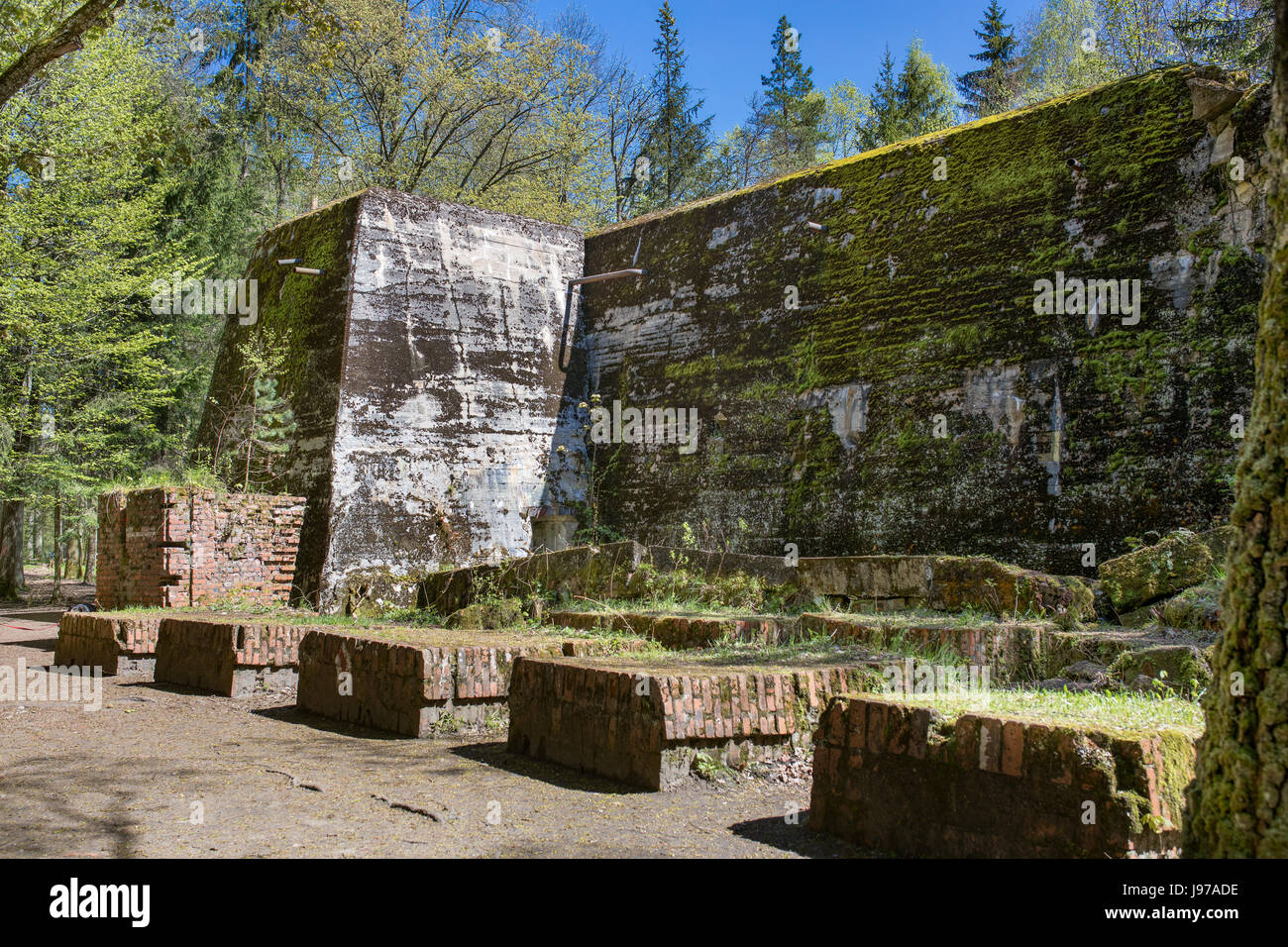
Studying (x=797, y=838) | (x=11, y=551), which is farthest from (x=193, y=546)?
(x=11, y=551)

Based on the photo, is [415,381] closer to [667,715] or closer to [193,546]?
[193,546]

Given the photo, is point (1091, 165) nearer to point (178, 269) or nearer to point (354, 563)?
point (354, 563)

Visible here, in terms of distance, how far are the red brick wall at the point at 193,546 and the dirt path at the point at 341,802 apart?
4786 millimetres

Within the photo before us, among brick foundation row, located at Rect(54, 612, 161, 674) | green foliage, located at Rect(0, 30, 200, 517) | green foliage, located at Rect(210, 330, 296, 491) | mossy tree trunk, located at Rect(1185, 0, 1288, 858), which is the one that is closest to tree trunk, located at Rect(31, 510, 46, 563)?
green foliage, located at Rect(0, 30, 200, 517)

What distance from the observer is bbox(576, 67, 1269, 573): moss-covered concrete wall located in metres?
9.07

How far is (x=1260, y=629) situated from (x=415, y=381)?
39.7 ft

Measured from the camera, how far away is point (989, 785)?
3.09 meters

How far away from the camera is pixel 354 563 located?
1245 cm

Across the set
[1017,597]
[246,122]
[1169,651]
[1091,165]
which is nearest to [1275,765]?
[1169,651]

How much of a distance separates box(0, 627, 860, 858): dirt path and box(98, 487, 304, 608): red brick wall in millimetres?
4786

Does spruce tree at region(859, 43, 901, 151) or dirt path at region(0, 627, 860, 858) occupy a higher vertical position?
spruce tree at region(859, 43, 901, 151)

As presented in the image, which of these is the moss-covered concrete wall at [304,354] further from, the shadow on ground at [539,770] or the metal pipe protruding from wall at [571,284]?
the shadow on ground at [539,770]

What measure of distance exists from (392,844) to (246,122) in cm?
2765

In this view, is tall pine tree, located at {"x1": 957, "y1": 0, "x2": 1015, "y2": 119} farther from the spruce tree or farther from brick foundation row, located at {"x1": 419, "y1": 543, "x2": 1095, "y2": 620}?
brick foundation row, located at {"x1": 419, "y1": 543, "x2": 1095, "y2": 620}
